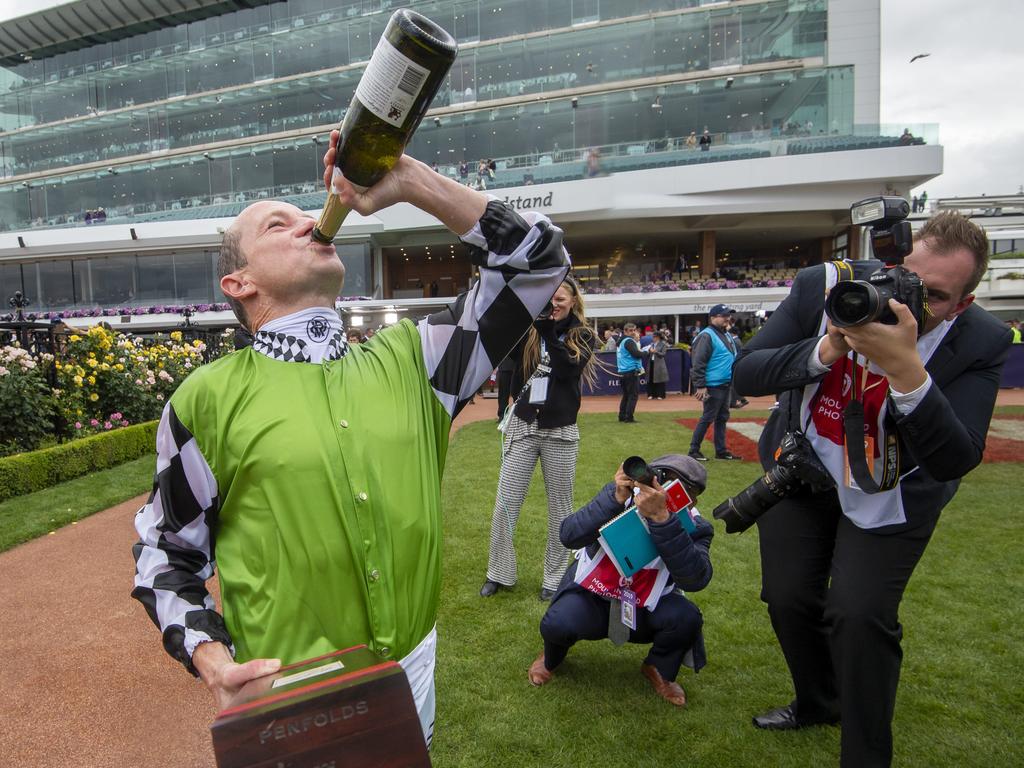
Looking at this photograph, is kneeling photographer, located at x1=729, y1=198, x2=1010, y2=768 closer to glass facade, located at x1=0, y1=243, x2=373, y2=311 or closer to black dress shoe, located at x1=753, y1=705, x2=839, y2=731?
black dress shoe, located at x1=753, y1=705, x2=839, y2=731

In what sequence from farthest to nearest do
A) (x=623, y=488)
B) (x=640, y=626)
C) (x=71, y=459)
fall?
(x=71, y=459)
(x=640, y=626)
(x=623, y=488)

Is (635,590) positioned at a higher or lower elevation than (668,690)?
higher

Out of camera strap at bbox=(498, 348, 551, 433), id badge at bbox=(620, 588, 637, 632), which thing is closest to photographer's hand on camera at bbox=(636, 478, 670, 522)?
id badge at bbox=(620, 588, 637, 632)

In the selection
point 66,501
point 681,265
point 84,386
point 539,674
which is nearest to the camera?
point 539,674

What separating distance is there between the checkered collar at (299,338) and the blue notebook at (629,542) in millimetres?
1845

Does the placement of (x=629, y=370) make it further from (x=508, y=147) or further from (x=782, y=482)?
(x=508, y=147)

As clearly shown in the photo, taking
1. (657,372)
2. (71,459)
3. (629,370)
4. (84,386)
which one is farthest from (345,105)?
(71,459)

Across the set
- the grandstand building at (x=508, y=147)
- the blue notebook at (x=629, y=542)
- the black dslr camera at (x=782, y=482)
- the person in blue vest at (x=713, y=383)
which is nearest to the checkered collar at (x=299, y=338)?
the black dslr camera at (x=782, y=482)

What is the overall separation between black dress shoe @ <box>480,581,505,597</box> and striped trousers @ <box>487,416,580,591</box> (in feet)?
0.11

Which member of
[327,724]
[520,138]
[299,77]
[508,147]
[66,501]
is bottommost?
[66,501]

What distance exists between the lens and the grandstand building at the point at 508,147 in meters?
28.2

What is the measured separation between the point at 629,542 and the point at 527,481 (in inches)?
50.9

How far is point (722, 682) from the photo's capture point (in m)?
3.10

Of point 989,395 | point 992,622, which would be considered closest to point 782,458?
point 989,395
